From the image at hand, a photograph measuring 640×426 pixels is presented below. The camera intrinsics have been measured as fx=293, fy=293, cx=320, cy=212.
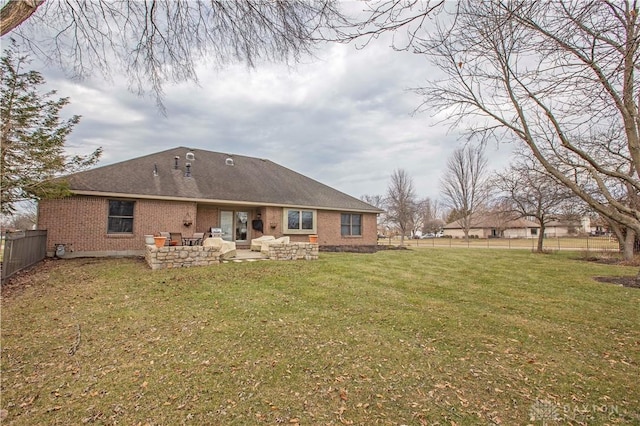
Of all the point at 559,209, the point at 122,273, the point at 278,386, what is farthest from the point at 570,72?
the point at 559,209

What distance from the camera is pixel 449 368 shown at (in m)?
3.68

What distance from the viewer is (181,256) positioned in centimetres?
960

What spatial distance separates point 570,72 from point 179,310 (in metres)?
7.16

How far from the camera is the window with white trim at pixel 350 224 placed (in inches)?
741

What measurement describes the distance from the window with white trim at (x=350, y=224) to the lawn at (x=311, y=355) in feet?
36.8

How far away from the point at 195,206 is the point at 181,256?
4847 millimetres

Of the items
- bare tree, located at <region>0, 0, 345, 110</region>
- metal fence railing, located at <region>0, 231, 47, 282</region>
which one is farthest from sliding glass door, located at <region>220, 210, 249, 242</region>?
bare tree, located at <region>0, 0, 345, 110</region>

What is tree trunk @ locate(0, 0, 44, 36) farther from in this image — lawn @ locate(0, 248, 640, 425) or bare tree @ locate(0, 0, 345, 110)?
lawn @ locate(0, 248, 640, 425)

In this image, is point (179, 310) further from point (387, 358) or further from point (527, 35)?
point (527, 35)

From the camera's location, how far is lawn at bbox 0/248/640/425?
2924 mm

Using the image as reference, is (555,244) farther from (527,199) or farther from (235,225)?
(235,225)

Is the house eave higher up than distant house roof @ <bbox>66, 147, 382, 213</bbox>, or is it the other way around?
distant house roof @ <bbox>66, 147, 382, 213</bbox>

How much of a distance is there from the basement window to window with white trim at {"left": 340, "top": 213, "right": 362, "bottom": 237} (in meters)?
11.4

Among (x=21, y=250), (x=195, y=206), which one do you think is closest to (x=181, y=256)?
(x=21, y=250)
